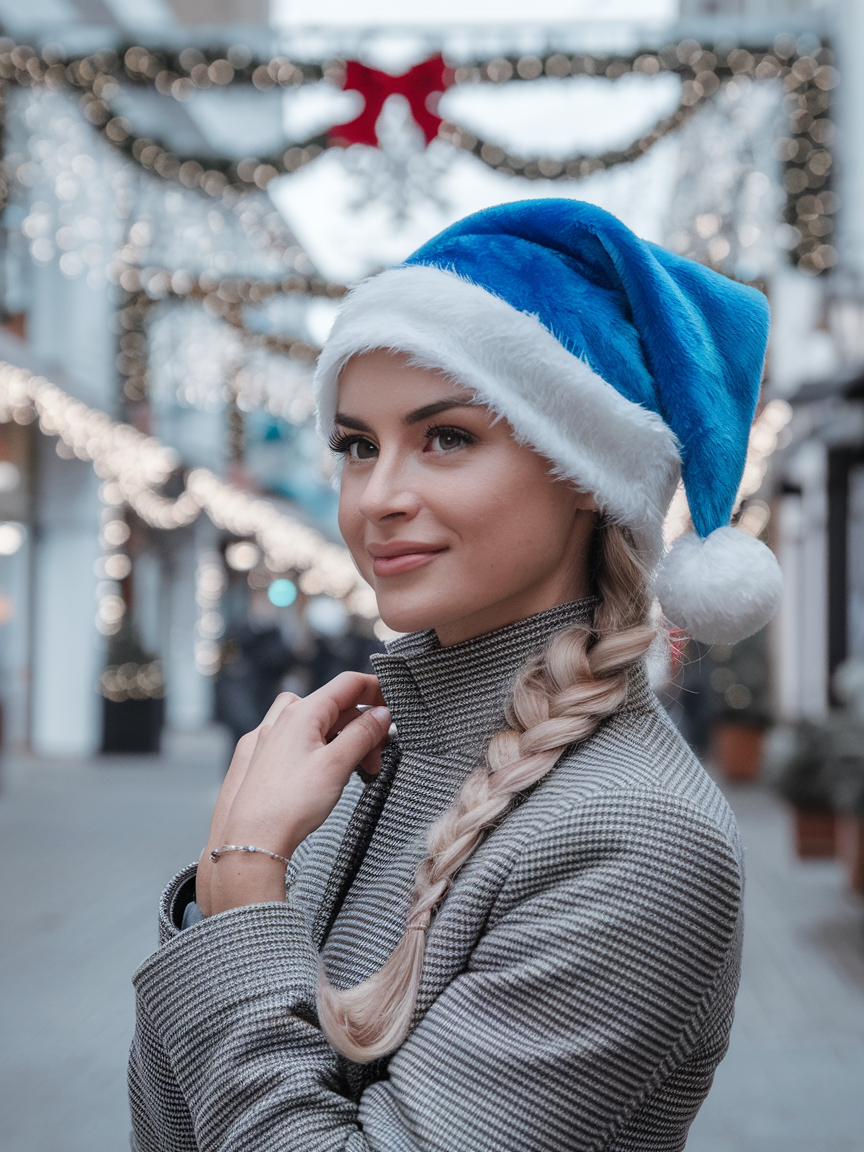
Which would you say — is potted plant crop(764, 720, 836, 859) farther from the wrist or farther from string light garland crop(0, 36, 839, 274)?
the wrist

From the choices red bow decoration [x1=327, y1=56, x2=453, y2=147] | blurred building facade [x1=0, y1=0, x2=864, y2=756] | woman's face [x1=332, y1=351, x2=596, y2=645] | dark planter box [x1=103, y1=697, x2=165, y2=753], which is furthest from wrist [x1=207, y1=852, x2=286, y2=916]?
dark planter box [x1=103, y1=697, x2=165, y2=753]

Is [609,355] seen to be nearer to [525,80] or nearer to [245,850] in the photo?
[245,850]

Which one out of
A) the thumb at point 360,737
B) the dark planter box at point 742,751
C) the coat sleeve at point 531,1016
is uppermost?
the thumb at point 360,737

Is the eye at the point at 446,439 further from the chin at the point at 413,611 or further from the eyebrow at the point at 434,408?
the chin at the point at 413,611

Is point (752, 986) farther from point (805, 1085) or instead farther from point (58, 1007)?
point (58, 1007)

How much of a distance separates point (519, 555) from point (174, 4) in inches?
747

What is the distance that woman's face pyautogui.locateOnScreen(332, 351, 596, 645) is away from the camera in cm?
137

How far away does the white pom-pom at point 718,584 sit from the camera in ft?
4.69

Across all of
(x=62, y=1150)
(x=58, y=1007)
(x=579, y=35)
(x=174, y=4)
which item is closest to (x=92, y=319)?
(x=174, y=4)

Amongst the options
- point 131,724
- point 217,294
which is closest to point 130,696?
point 131,724

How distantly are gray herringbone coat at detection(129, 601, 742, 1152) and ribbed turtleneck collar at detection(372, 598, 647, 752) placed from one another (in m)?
0.15

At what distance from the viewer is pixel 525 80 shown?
7.71 meters

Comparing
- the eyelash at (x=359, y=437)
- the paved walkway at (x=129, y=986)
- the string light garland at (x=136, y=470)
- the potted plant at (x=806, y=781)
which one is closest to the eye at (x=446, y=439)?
the eyelash at (x=359, y=437)

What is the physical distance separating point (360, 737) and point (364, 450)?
36 cm
